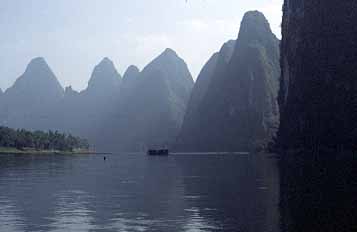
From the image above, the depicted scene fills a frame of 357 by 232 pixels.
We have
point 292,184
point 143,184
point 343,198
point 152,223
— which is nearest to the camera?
point 152,223

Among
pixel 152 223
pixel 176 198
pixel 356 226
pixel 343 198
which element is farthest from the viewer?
pixel 176 198

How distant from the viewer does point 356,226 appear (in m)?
37.3

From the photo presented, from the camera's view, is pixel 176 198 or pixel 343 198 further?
pixel 176 198

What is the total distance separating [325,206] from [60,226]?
77.0ft

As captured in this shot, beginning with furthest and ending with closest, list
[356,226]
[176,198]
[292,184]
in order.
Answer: [292,184] → [176,198] → [356,226]

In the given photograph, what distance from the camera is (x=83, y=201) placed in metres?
55.9

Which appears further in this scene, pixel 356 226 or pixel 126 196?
pixel 126 196

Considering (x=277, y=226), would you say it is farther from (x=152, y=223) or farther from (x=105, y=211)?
(x=105, y=211)

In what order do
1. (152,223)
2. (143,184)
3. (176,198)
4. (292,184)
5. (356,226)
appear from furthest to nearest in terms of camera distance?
(143,184), (292,184), (176,198), (152,223), (356,226)

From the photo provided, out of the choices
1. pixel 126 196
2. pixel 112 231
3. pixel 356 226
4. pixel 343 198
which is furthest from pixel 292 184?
pixel 112 231

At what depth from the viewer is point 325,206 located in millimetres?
47812

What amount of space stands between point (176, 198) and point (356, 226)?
25.0 meters

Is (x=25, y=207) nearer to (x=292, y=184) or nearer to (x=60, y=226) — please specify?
(x=60, y=226)

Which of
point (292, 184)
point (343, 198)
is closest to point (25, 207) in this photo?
point (343, 198)
